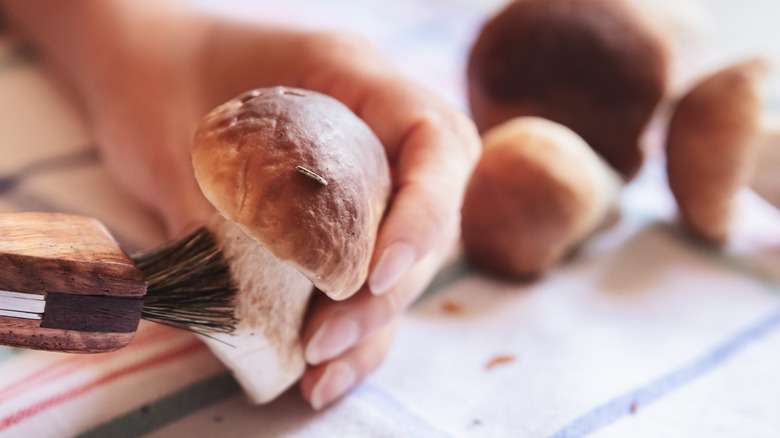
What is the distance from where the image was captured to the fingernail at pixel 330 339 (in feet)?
1.35

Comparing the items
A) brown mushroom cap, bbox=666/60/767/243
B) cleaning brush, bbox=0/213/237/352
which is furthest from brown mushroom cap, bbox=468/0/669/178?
cleaning brush, bbox=0/213/237/352

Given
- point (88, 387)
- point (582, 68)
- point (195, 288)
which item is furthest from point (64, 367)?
point (582, 68)

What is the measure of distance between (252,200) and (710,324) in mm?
442

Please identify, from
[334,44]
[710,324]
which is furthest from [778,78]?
[334,44]

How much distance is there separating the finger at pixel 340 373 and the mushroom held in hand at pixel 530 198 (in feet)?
0.56

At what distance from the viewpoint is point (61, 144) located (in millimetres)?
667

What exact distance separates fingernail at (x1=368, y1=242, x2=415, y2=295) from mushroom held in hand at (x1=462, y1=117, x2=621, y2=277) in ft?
0.62

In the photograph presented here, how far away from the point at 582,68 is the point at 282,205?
1.40 feet

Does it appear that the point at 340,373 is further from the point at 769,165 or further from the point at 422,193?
the point at 769,165

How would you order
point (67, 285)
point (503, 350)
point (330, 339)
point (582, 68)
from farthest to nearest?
point (582, 68) → point (503, 350) → point (330, 339) → point (67, 285)

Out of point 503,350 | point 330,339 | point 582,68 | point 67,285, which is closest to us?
point 67,285

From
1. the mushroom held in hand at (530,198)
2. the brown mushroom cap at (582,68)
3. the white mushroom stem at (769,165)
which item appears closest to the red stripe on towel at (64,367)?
the mushroom held in hand at (530,198)

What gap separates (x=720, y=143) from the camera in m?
0.60

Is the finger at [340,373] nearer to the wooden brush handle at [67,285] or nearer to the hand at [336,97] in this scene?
the hand at [336,97]
